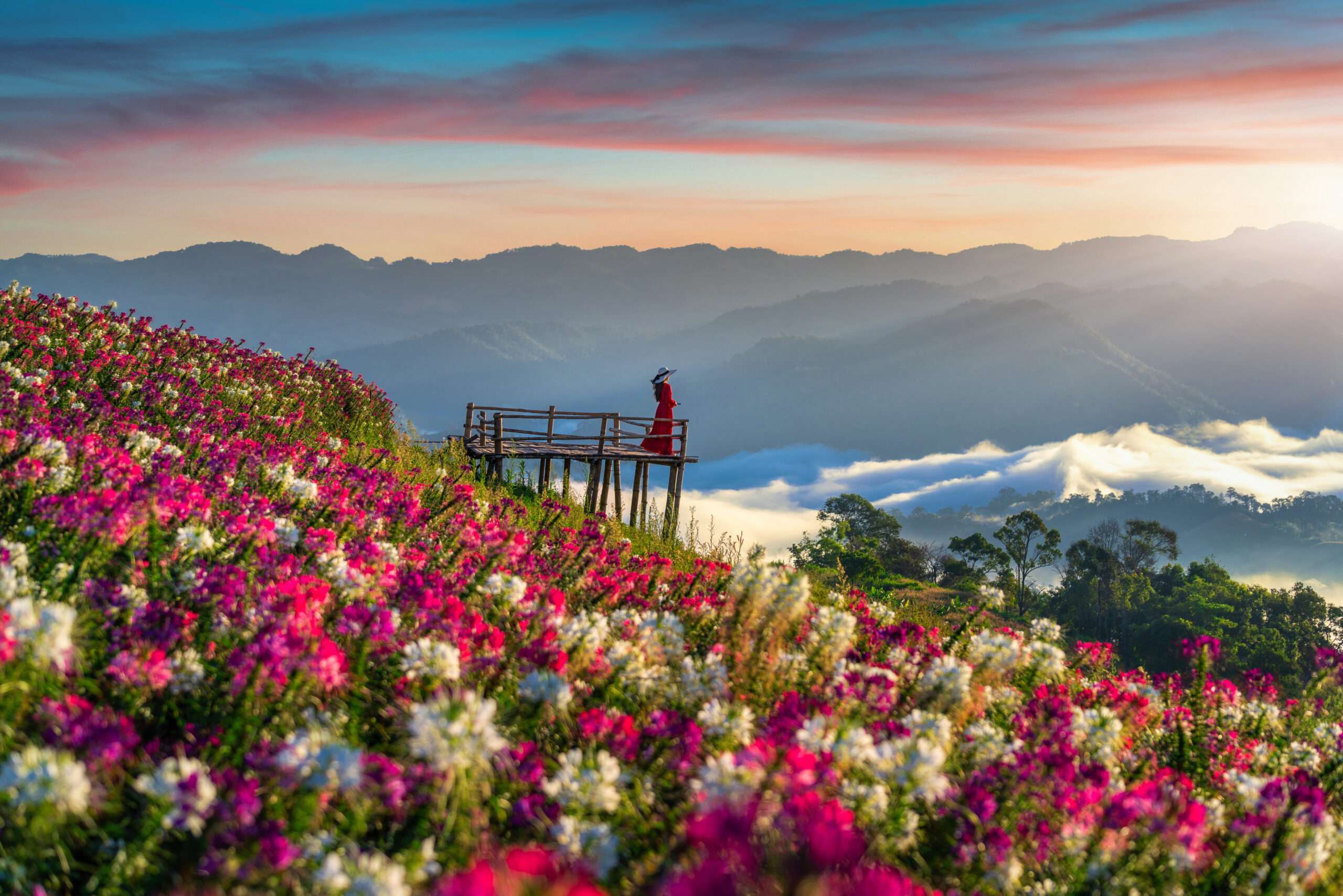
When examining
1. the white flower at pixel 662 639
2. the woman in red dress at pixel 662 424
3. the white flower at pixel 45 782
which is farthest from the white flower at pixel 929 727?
the woman in red dress at pixel 662 424

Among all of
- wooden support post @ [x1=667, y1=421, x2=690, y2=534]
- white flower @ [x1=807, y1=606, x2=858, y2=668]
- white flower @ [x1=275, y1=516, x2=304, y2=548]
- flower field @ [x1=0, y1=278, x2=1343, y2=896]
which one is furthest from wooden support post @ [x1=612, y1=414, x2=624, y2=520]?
white flower @ [x1=807, y1=606, x2=858, y2=668]

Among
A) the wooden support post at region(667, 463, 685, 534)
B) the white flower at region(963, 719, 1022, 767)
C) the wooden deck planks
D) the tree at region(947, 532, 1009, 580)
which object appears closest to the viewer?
the white flower at region(963, 719, 1022, 767)

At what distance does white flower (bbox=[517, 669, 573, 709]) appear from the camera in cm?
319

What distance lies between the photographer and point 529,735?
10.7 ft

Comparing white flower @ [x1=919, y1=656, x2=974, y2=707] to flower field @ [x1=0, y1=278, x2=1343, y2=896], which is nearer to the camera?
flower field @ [x1=0, y1=278, x2=1343, y2=896]

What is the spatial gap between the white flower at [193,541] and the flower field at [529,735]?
0.05 ft

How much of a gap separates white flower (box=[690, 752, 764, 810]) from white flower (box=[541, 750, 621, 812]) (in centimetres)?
26

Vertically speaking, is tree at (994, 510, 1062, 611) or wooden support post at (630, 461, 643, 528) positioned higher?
wooden support post at (630, 461, 643, 528)

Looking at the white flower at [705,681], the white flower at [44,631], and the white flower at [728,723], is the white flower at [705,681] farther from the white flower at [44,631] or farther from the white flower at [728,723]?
the white flower at [44,631]

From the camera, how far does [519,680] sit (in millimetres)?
3492

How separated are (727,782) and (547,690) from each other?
0.95 metres

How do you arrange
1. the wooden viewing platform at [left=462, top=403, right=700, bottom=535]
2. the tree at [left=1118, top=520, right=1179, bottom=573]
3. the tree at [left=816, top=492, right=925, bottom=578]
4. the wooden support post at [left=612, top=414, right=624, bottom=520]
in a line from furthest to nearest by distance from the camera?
the tree at [left=1118, top=520, right=1179, bottom=573] → the tree at [left=816, top=492, right=925, bottom=578] → the wooden support post at [left=612, top=414, right=624, bottom=520] → the wooden viewing platform at [left=462, top=403, right=700, bottom=535]

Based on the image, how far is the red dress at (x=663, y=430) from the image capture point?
22.5 meters

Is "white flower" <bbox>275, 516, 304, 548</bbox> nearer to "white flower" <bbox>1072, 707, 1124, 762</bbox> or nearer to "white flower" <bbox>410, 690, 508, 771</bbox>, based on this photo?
"white flower" <bbox>410, 690, 508, 771</bbox>
